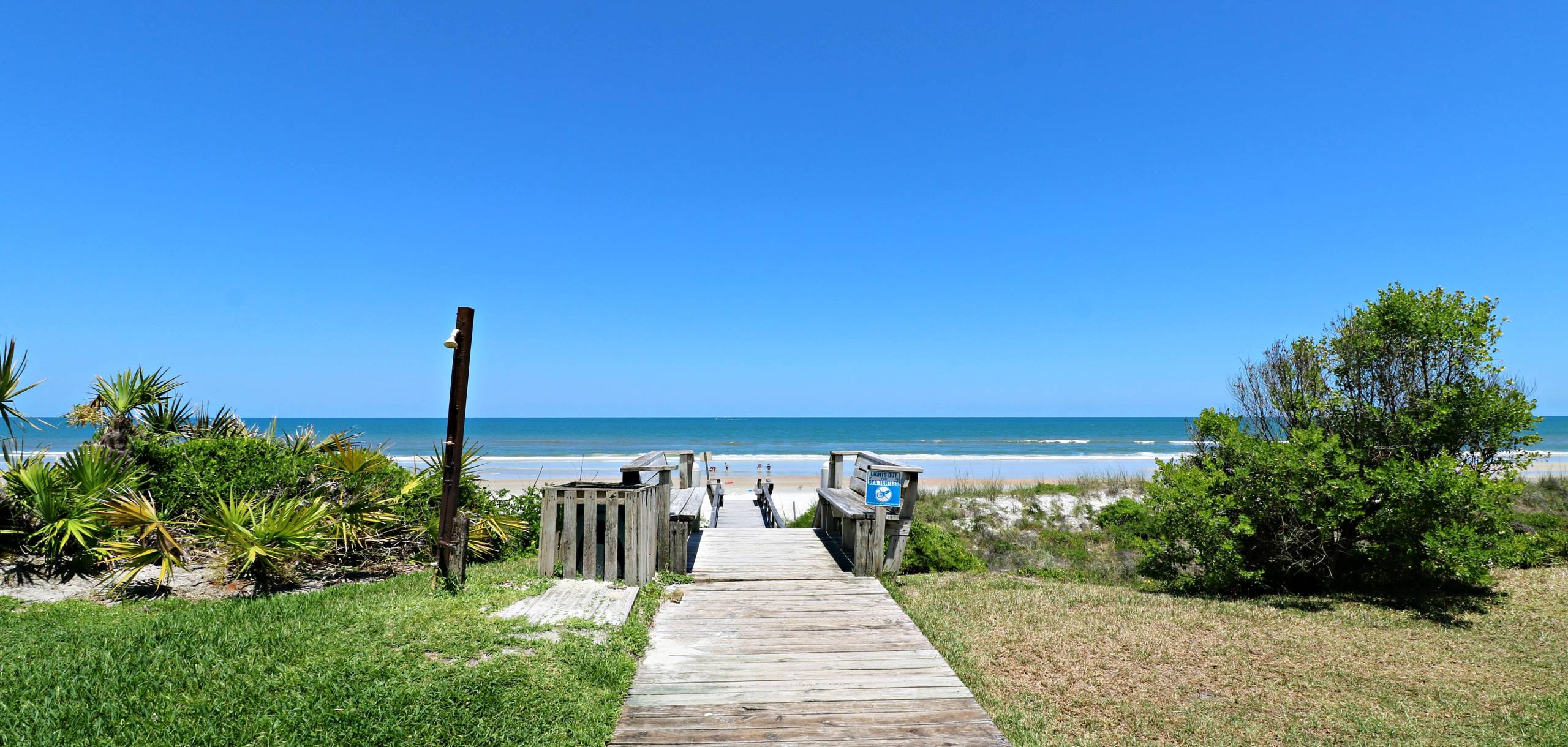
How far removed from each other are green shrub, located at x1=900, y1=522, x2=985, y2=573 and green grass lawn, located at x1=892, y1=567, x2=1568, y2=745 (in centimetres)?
99

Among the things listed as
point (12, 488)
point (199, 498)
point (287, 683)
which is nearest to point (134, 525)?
point (199, 498)

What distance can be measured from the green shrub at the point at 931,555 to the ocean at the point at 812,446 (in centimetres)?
1125

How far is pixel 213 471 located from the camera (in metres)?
8.95

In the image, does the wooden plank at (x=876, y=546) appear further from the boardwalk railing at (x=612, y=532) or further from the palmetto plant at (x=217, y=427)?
the palmetto plant at (x=217, y=427)

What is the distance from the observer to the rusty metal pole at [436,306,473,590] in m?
6.94

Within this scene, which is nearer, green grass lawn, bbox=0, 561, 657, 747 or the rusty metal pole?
green grass lawn, bbox=0, 561, 657, 747

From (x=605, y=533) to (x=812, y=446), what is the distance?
5576 centimetres

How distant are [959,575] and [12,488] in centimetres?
1064

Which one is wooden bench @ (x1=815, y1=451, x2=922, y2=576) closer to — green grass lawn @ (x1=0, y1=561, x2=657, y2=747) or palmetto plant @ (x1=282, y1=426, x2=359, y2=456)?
green grass lawn @ (x1=0, y1=561, x2=657, y2=747)

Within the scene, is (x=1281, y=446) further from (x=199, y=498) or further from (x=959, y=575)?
(x=199, y=498)

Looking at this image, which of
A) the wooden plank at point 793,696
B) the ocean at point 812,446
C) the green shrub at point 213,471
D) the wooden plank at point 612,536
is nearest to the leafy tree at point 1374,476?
the wooden plank at point 793,696

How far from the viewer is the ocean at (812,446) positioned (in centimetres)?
3962

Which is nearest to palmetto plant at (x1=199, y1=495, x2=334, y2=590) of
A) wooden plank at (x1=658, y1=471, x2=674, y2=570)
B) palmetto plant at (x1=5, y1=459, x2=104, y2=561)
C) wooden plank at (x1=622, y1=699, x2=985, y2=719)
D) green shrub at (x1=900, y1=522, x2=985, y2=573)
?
palmetto plant at (x1=5, y1=459, x2=104, y2=561)

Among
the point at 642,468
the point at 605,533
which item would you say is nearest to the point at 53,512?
the point at 605,533
